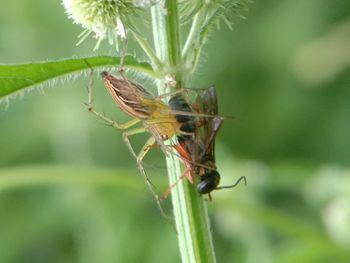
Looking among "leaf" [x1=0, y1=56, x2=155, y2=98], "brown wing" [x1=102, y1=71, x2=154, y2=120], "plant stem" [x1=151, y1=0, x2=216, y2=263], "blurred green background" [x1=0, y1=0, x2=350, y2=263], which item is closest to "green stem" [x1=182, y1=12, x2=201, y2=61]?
"plant stem" [x1=151, y1=0, x2=216, y2=263]

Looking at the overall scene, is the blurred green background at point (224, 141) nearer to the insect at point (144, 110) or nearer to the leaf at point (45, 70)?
the insect at point (144, 110)

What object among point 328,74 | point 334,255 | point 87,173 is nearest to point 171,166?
point 334,255

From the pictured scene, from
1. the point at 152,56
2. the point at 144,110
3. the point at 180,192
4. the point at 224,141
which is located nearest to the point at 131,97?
the point at 144,110

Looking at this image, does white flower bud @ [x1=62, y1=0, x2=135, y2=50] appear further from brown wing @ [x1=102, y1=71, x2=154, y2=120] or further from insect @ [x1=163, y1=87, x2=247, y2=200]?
insect @ [x1=163, y1=87, x2=247, y2=200]

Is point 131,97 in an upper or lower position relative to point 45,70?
lower

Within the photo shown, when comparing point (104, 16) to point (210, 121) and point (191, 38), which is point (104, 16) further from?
point (210, 121)

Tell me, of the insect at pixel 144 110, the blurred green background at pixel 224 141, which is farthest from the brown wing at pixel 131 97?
the blurred green background at pixel 224 141
